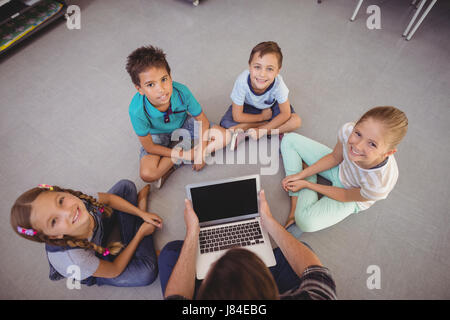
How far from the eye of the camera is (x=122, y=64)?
1945 millimetres

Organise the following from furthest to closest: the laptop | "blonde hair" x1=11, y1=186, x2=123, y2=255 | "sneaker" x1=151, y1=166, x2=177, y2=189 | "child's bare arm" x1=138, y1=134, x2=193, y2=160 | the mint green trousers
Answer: "sneaker" x1=151, y1=166, x2=177, y2=189
"child's bare arm" x1=138, y1=134, x2=193, y2=160
the mint green trousers
the laptop
"blonde hair" x1=11, y1=186, x2=123, y2=255

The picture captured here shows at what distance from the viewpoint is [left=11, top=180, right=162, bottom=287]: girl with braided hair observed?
82 centimetres

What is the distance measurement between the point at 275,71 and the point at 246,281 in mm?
1013

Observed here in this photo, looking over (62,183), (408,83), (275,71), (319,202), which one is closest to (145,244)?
(62,183)

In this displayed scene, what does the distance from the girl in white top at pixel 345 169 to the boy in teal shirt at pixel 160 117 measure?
49cm

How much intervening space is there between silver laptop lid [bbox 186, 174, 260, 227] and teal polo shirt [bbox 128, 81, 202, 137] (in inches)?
17.5

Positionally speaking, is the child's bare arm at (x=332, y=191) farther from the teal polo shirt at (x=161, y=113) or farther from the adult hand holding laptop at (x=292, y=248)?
the teal polo shirt at (x=161, y=113)

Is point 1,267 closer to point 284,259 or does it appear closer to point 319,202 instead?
point 284,259

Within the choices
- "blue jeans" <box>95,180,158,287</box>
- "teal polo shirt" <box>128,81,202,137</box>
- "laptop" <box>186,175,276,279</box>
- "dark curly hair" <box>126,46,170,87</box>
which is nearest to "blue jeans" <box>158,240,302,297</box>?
"laptop" <box>186,175,276,279</box>

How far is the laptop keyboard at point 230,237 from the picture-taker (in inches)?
42.2

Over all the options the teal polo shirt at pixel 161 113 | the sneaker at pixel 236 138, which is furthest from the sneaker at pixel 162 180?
the sneaker at pixel 236 138

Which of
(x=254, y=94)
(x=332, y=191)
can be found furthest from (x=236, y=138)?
(x=332, y=191)

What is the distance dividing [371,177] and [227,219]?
65 cm

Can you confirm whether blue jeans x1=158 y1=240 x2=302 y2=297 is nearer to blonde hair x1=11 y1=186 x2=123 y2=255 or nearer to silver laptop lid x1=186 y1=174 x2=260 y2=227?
silver laptop lid x1=186 y1=174 x2=260 y2=227
